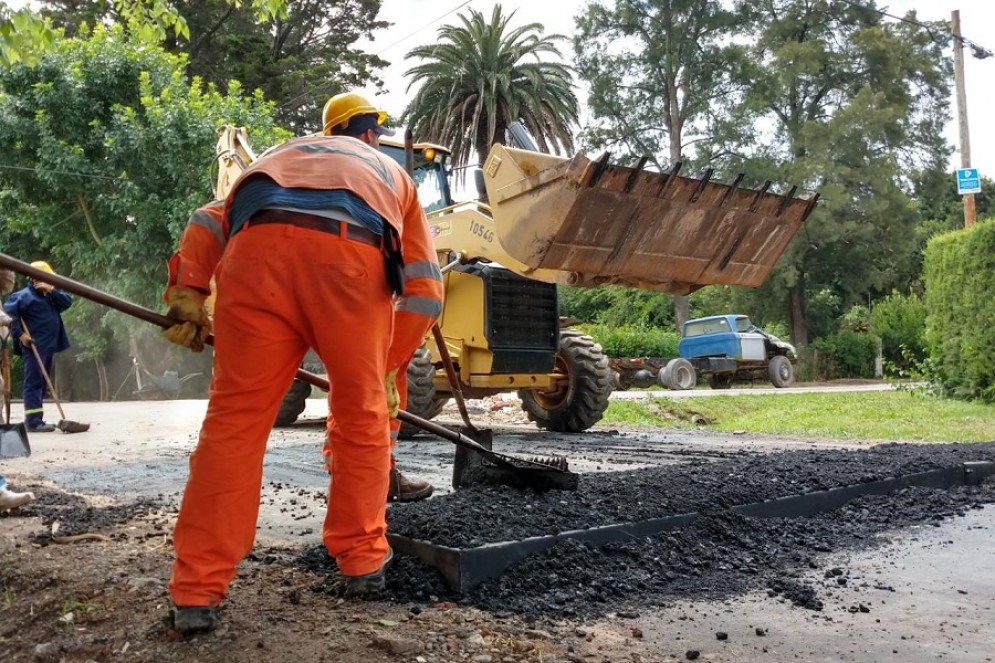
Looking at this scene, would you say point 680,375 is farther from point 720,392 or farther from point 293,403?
point 293,403

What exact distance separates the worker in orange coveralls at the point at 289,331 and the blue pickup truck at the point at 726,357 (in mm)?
20720

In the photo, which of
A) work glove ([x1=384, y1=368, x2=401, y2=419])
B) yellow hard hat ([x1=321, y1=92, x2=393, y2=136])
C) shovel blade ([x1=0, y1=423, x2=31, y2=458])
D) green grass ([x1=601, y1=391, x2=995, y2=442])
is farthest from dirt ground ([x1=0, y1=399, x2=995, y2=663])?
green grass ([x1=601, y1=391, x2=995, y2=442])

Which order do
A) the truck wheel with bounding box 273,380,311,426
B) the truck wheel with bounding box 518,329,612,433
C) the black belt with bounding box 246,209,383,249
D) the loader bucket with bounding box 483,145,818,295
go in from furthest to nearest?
the truck wheel with bounding box 273,380,311,426 → the truck wheel with bounding box 518,329,612,433 → the loader bucket with bounding box 483,145,818,295 → the black belt with bounding box 246,209,383,249

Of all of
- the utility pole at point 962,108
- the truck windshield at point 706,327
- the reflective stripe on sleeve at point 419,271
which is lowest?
the reflective stripe on sleeve at point 419,271

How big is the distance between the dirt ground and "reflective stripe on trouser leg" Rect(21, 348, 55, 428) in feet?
18.4

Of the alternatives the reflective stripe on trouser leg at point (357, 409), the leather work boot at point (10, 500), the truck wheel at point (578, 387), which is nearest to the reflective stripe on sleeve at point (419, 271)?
the reflective stripe on trouser leg at point (357, 409)

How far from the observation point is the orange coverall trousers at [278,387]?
2924 millimetres

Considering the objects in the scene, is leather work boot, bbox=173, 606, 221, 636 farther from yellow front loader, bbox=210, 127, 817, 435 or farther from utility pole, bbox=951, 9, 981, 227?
utility pole, bbox=951, 9, 981, 227

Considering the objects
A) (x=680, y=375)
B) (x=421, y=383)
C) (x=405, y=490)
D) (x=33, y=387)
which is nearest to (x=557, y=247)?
(x=421, y=383)

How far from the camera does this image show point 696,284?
27.6ft

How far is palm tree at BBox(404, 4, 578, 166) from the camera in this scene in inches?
1202

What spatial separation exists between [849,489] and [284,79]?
78.8 ft

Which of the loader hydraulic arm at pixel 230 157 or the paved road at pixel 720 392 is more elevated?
the loader hydraulic arm at pixel 230 157

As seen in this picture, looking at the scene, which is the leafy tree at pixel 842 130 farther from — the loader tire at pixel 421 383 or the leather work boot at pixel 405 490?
the leather work boot at pixel 405 490
